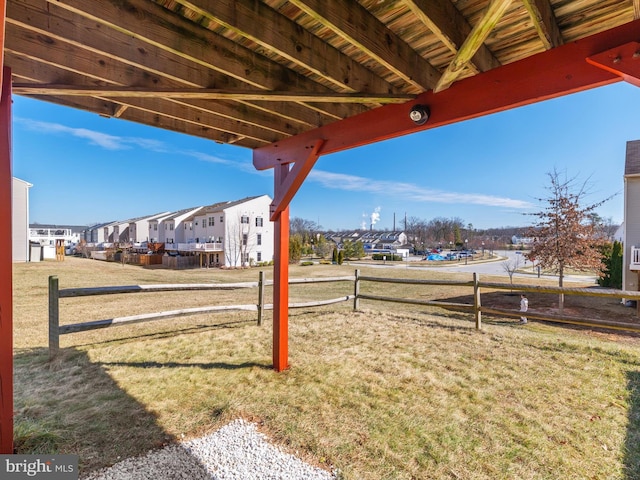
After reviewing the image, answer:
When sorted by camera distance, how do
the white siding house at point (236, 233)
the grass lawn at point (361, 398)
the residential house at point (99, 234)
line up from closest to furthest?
the grass lawn at point (361, 398) < the white siding house at point (236, 233) < the residential house at point (99, 234)

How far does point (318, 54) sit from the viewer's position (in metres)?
2.19

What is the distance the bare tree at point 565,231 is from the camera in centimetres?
995

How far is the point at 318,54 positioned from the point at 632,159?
1436 cm

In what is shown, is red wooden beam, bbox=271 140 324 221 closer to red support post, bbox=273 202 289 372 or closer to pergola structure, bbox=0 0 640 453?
red support post, bbox=273 202 289 372

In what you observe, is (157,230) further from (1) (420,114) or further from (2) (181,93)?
(1) (420,114)

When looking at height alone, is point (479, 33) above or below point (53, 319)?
above

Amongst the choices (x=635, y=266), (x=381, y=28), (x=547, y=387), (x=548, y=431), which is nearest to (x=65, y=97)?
(x=381, y=28)

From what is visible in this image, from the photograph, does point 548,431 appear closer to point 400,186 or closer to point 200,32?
point 200,32

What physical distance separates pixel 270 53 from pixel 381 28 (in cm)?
84

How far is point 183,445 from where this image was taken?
2375 mm

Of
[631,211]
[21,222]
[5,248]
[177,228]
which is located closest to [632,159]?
[631,211]

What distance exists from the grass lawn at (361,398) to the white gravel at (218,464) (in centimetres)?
12

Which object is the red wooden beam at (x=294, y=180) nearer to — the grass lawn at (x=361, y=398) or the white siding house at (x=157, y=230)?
the grass lawn at (x=361, y=398)

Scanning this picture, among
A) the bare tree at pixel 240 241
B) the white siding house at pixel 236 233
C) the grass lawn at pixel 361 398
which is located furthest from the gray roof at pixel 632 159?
the bare tree at pixel 240 241
